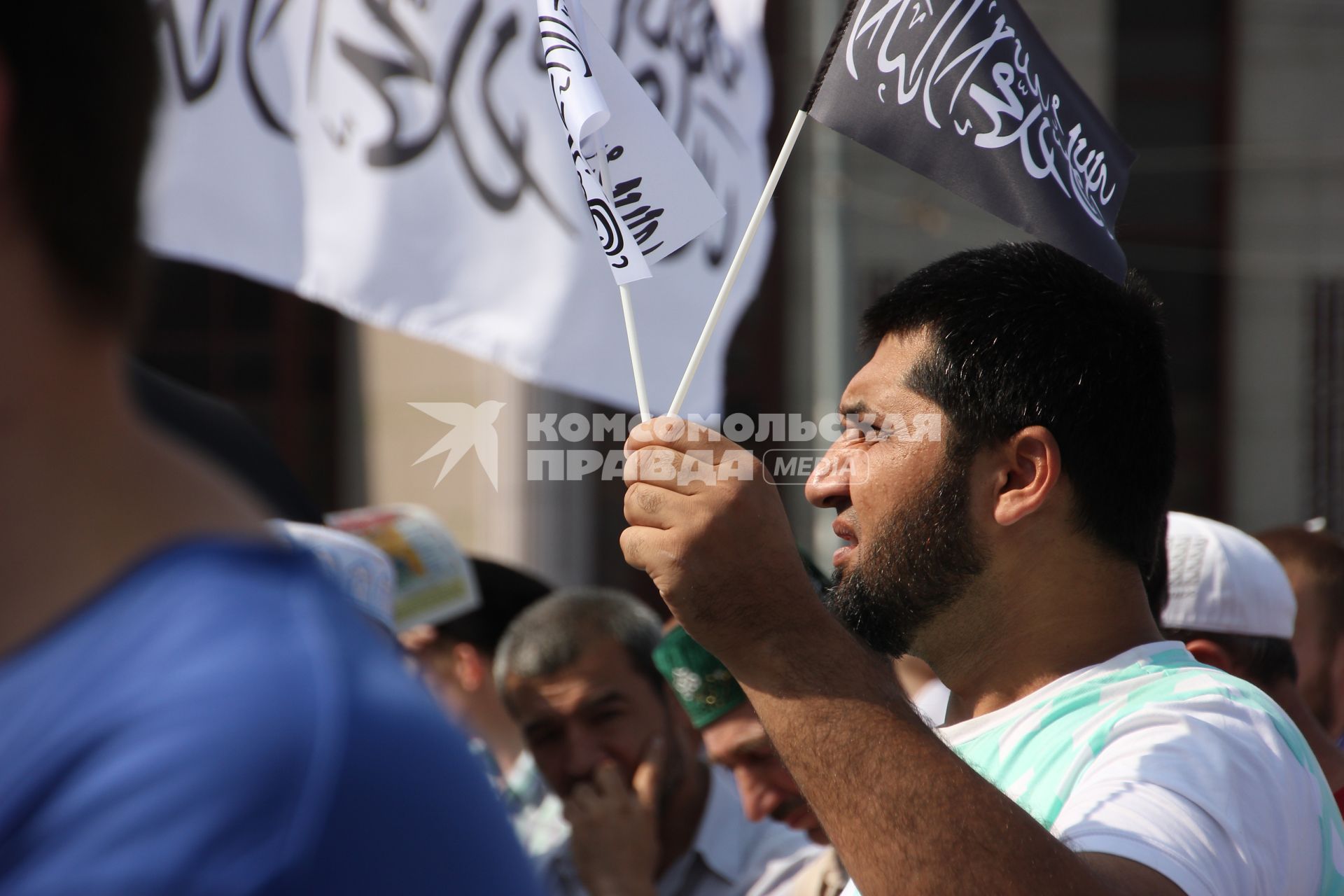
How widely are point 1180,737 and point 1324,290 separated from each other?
8579 mm

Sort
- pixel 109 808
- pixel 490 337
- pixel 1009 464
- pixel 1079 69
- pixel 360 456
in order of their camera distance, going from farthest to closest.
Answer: pixel 1079 69, pixel 360 456, pixel 490 337, pixel 1009 464, pixel 109 808

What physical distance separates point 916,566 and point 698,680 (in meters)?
1.24

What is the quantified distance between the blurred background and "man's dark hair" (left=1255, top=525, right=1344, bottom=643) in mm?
4498

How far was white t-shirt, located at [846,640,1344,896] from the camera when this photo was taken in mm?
1441

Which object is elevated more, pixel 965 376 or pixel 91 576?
pixel 91 576

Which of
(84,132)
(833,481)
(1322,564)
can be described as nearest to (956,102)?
(833,481)

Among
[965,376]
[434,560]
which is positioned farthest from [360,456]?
[965,376]

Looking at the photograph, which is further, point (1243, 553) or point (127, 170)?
point (1243, 553)

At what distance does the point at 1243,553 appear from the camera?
2826mm

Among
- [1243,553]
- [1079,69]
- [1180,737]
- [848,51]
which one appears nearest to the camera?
[1180,737]

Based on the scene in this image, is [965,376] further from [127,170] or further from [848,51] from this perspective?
[127,170]

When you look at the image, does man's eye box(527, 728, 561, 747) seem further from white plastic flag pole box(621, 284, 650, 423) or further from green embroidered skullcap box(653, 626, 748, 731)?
white plastic flag pole box(621, 284, 650, 423)

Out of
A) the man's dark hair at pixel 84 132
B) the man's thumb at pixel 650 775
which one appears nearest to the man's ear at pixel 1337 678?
the man's thumb at pixel 650 775

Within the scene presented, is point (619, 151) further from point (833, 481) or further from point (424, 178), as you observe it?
point (424, 178)
